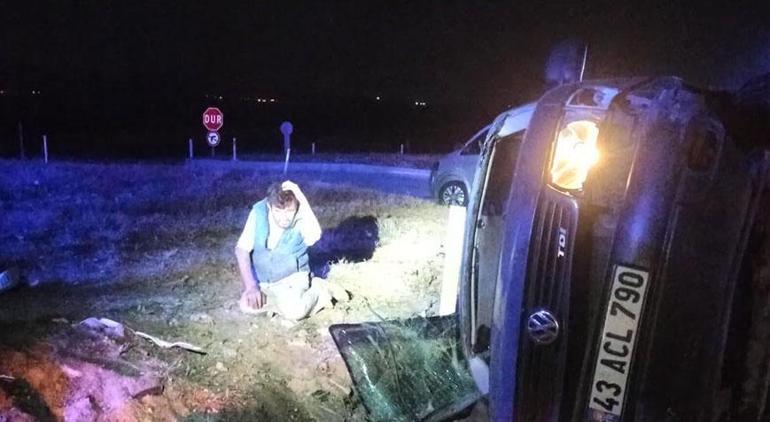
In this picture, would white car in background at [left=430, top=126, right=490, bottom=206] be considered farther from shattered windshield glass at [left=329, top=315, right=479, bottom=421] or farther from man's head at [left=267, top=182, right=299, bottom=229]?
shattered windshield glass at [left=329, top=315, right=479, bottom=421]

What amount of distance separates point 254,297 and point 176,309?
78cm

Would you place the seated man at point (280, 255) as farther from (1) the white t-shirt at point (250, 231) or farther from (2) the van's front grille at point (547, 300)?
(2) the van's front grille at point (547, 300)

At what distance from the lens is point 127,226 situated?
9.80 metres

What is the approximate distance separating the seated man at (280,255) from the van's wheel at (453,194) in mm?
6595

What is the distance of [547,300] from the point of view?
8.50ft

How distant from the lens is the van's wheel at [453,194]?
12414 mm

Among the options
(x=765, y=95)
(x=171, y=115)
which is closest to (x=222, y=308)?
(x=765, y=95)

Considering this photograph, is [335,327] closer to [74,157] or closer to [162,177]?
[162,177]

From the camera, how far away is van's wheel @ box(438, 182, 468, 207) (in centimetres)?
1241

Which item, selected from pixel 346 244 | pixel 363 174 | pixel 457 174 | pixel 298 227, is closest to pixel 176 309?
pixel 298 227

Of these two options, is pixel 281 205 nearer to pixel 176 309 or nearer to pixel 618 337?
pixel 176 309

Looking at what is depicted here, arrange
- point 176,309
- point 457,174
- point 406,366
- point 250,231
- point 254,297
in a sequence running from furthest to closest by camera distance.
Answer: point 457,174 → point 176,309 → point 254,297 → point 250,231 → point 406,366

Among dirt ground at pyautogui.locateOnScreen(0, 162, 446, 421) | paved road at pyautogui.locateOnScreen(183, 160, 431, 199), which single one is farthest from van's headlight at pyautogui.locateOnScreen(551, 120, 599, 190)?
paved road at pyautogui.locateOnScreen(183, 160, 431, 199)

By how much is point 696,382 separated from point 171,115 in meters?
36.8
